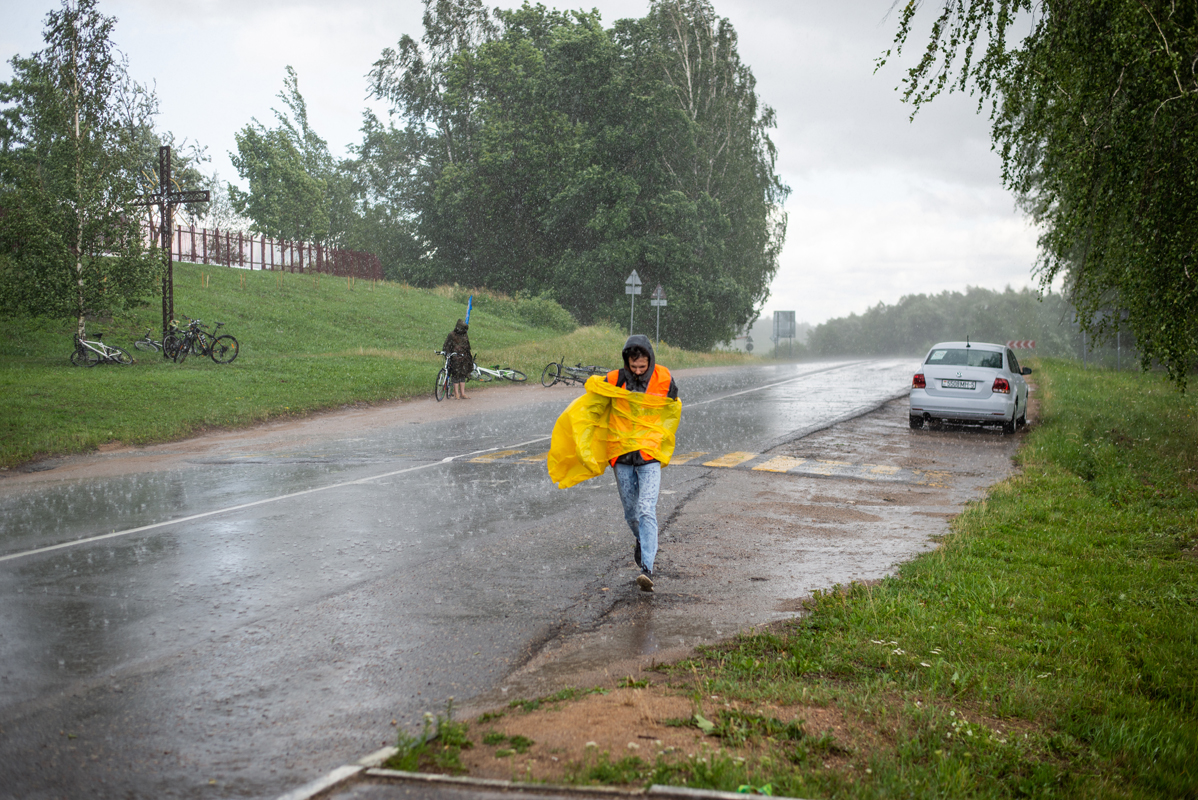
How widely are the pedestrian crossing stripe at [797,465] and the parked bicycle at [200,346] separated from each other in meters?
15.4

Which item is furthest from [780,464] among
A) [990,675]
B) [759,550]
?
[990,675]

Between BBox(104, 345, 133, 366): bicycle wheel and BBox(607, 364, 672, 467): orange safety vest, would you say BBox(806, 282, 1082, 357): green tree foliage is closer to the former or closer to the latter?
BBox(104, 345, 133, 366): bicycle wheel

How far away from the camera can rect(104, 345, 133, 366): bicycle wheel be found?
912 inches

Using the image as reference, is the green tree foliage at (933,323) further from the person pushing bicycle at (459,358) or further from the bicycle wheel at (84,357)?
the bicycle wheel at (84,357)

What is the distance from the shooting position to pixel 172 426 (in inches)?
598

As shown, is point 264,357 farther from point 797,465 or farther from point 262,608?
point 262,608

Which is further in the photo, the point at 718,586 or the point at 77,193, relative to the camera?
the point at 77,193

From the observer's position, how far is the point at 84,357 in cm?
2309

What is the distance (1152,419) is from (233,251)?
4352 cm

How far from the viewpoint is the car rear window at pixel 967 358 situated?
16.6 metres

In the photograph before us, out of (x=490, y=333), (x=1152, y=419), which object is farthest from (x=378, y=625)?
(x=490, y=333)

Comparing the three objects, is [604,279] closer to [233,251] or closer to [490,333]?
[490,333]

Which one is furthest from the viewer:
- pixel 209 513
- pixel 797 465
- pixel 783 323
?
pixel 783 323

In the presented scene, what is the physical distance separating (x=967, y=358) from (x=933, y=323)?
4074 inches
